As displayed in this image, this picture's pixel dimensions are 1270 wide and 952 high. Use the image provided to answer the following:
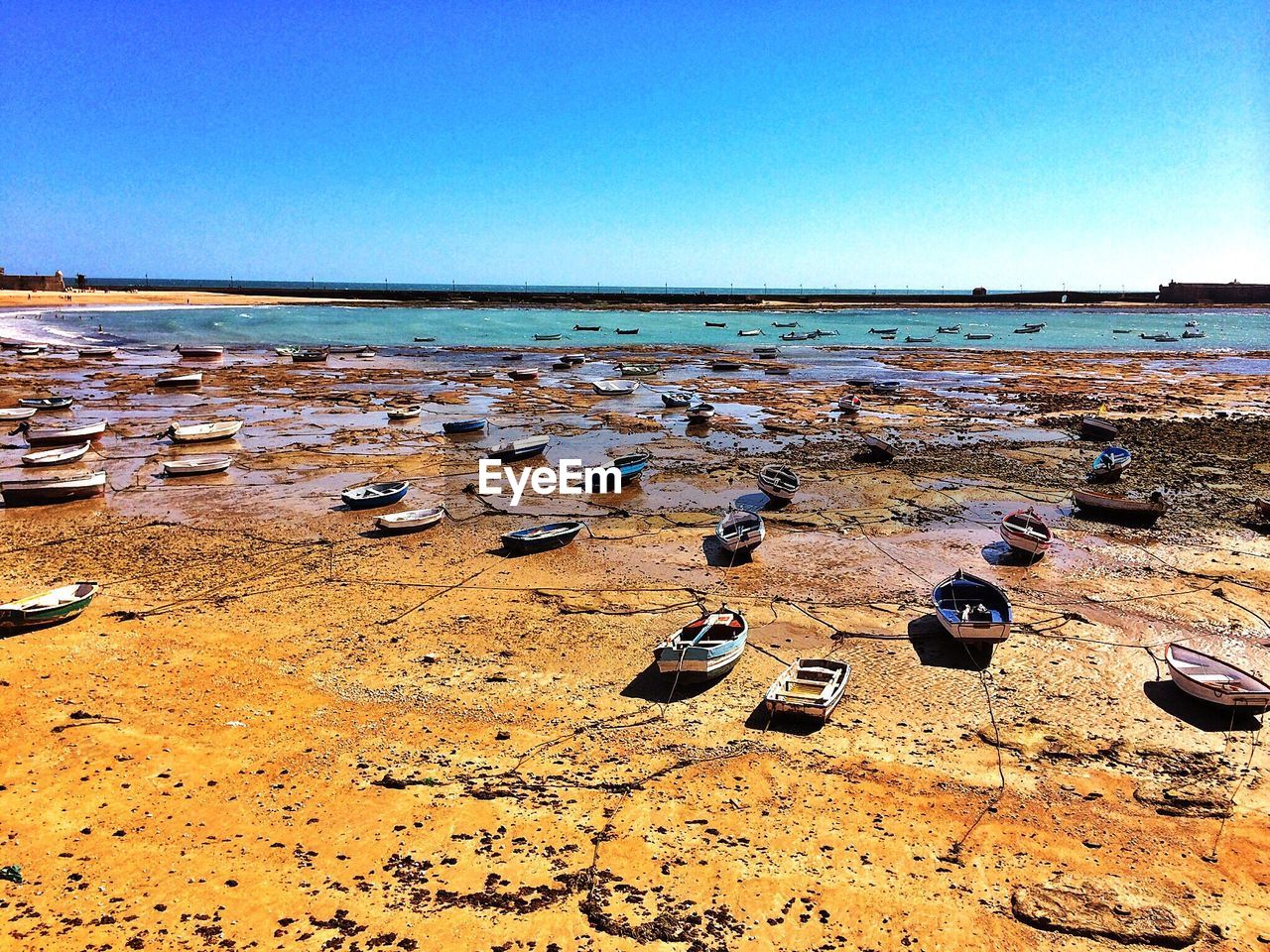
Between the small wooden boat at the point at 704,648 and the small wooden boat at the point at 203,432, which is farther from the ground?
the small wooden boat at the point at 203,432

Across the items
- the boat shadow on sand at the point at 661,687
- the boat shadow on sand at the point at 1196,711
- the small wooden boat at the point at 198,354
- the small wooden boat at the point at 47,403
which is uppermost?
the small wooden boat at the point at 198,354

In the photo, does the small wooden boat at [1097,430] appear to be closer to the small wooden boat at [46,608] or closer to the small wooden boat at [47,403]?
the small wooden boat at [46,608]

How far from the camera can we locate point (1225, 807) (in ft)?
31.9

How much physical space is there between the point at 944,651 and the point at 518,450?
1767 centimetres

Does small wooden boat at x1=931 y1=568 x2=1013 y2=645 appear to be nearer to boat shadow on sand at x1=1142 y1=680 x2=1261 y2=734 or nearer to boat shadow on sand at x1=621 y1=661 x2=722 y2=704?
boat shadow on sand at x1=1142 y1=680 x2=1261 y2=734

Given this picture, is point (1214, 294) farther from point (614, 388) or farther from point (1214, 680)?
point (1214, 680)

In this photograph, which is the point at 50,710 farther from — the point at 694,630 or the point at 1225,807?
the point at 1225,807

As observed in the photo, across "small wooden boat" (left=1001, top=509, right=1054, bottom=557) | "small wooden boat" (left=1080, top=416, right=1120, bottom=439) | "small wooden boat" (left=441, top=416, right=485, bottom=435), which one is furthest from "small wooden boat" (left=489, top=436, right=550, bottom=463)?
"small wooden boat" (left=1080, top=416, right=1120, bottom=439)

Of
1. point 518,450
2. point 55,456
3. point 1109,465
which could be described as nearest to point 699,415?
point 518,450

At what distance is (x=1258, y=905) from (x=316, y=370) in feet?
181

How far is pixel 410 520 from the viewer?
19734 millimetres

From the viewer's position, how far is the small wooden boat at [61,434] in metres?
27.7

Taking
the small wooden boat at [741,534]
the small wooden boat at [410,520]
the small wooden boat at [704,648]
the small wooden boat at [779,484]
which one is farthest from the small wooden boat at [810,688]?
the small wooden boat at [410,520]

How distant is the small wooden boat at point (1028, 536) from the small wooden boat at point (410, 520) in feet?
47.7
